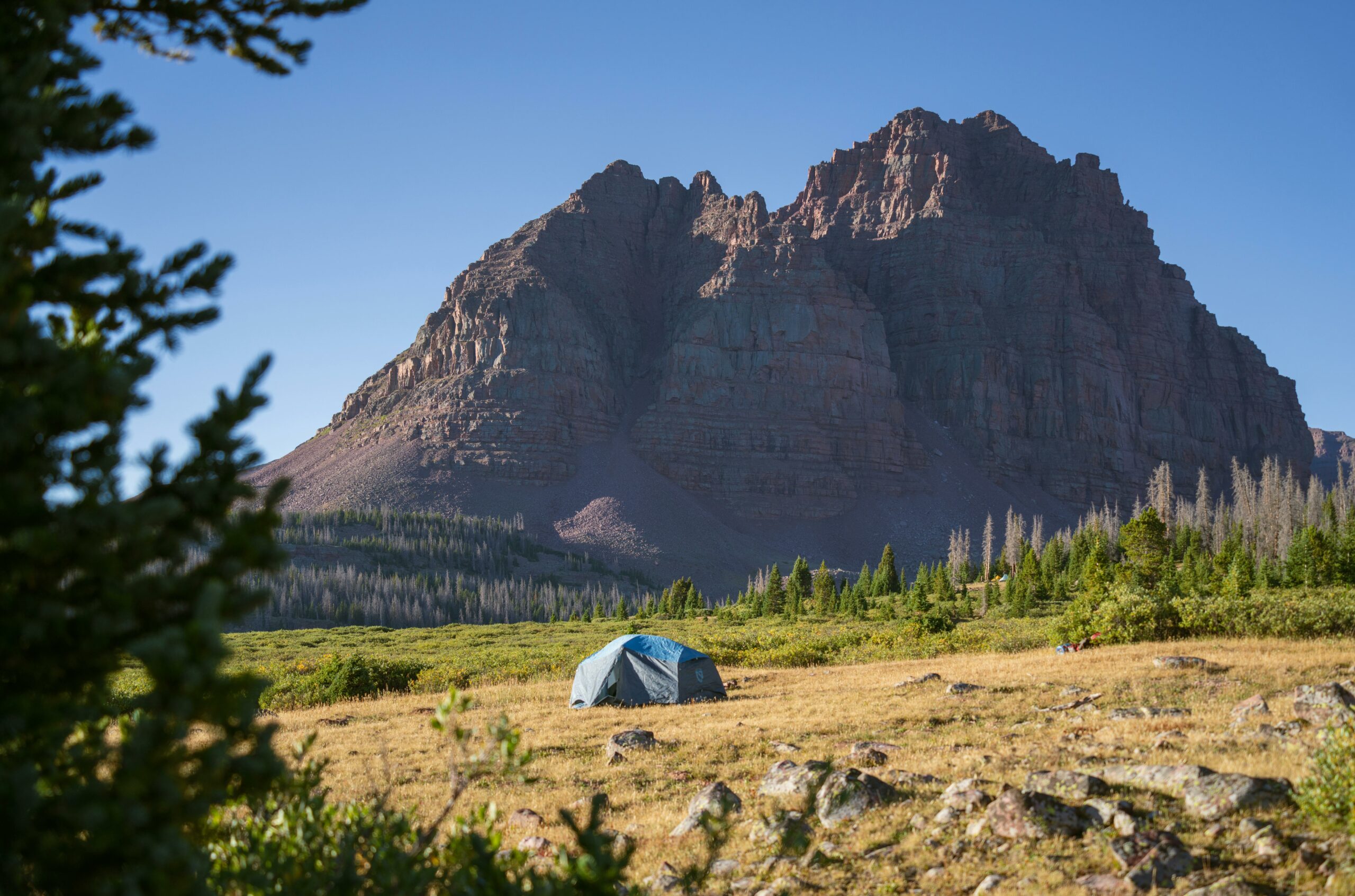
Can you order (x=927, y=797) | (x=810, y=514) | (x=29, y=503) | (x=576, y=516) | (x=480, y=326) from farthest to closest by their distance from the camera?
(x=480, y=326), (x=810, y=514), (x=576, y=516), (x=927, y=797), (x=29, y=503)

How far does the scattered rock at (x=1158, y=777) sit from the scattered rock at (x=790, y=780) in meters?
3.20

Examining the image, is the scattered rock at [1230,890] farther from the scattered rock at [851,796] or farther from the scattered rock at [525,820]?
the scattered rock at [525,820]

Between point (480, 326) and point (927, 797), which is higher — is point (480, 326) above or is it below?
above

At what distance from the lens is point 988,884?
745cm

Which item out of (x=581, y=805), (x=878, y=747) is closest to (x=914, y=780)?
(x=878, y=747)

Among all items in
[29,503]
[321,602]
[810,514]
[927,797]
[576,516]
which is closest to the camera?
[29,503]

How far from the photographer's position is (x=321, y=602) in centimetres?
9694

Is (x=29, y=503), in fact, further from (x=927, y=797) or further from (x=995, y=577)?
(x=995, y=577)

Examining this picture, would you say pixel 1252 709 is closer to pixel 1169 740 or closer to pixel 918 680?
pixel 1169 740

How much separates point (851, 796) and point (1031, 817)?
1.95 meters

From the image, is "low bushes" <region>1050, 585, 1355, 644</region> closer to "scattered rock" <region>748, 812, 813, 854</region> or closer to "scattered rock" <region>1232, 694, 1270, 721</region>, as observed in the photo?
"scattered rock" <region>1232, 694, 1270, 721</region>

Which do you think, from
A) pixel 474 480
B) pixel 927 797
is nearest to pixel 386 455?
pixel 474 480

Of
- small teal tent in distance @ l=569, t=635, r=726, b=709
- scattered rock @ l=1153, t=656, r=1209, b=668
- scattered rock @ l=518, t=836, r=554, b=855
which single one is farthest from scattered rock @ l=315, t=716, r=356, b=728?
scattered rock @ l=1153, t=656, r=1209, b=668

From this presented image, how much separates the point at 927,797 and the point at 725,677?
18.4m
